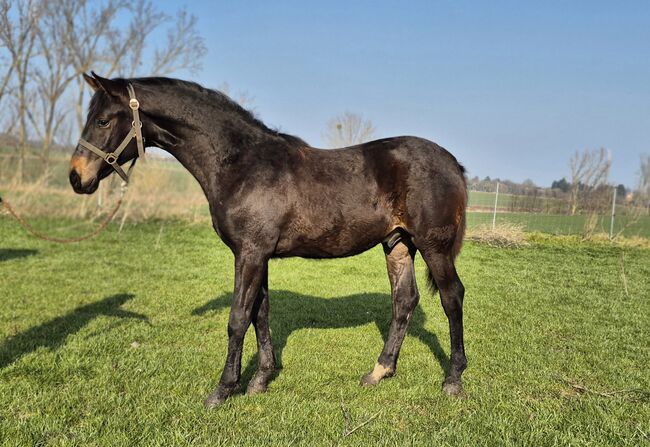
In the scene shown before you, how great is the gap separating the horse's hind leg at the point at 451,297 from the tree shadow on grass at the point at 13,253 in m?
9.31

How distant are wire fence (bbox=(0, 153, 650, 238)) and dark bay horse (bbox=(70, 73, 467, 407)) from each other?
12.8 m

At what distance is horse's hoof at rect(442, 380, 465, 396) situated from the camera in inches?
147

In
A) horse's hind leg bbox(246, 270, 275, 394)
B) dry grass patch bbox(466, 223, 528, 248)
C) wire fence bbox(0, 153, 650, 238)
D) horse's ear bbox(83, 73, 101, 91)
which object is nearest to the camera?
horse's ear bbox(83, 73, 101, 91)

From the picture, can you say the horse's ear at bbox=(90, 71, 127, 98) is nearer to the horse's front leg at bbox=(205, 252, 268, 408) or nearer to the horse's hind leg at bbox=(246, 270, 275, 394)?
the horse's front leg at bbox=(205, 252, 268, 408)

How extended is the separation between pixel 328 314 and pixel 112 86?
4.22m

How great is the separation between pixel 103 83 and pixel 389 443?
327 cm

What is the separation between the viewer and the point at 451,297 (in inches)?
149

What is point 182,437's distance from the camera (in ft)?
9.27

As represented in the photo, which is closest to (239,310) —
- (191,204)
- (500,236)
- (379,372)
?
(379,372)

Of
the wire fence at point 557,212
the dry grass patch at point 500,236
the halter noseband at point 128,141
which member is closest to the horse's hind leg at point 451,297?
the halter noseband at point 128,141

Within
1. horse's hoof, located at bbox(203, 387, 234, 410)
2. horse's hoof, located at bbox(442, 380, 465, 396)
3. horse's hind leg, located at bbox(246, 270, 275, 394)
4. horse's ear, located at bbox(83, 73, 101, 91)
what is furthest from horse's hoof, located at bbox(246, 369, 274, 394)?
horse's ear, located at bbox(83, 73, 101, 91)

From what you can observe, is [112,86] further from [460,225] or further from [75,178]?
[460,225]

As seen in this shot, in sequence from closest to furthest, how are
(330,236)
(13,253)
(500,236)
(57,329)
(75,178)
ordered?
1. (75,178)
2. (330,236)
3. (57,329)
4. (13,253)
5. (500,236)

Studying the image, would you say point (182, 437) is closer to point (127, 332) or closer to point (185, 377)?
point (185, 377)
